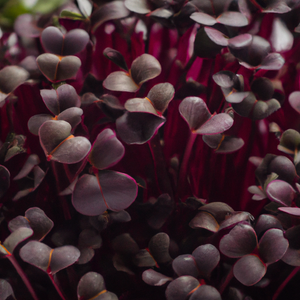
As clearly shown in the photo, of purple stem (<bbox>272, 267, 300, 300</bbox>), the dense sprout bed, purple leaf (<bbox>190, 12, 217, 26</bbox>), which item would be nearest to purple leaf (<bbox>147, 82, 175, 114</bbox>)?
the dense sprout bed

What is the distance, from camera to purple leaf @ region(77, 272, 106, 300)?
0.36 metres

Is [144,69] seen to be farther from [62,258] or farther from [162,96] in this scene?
[62,258]

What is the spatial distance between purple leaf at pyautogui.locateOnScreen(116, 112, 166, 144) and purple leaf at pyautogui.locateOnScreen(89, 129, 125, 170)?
1 cm

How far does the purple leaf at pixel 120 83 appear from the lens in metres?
0.39

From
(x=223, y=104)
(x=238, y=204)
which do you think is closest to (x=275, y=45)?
(x=223, y=104)

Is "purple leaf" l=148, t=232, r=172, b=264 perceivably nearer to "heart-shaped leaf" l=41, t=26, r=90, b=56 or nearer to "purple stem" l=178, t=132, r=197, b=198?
"purple stem" l=178, t=132, r=197, b=198

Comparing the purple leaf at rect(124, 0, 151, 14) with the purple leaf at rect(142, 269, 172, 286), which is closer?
the purple leaf at rect(142, 269, 172, 286)

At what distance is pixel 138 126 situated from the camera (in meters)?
0.37

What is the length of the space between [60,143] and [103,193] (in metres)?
0.07

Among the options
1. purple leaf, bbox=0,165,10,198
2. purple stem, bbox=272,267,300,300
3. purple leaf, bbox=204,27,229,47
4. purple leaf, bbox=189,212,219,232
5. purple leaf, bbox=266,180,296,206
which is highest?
purple leaf, bbox=204,27,229,47

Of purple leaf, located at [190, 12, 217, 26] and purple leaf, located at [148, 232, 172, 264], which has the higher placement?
purple leaf, located at [190, 12, 217, 26]

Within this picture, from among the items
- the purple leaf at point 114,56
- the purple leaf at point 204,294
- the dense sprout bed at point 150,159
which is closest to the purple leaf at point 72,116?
the dense sprout bed at point 150,159

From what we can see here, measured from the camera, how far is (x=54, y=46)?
1.48 ft

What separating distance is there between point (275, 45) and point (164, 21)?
186mm
